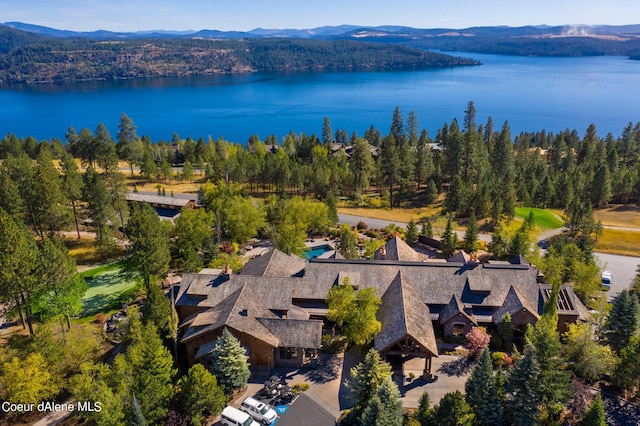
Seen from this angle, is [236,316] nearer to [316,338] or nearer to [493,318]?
[316,338]

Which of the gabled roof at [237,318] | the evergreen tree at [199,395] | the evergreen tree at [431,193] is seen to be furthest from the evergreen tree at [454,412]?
the evergreen tree at [431,193]

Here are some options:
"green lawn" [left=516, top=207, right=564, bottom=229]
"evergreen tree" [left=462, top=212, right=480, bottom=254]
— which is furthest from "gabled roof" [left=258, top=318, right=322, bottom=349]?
"green lawn" [left=516, top=207, right=564, bottom=229]

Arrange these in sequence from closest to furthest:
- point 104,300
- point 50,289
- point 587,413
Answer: point 587,413 → point 50,289 → point 104,300

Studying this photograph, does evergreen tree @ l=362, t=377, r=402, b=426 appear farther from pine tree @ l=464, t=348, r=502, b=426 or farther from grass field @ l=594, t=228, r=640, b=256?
grass field @ l=594, t=228, r=640, b=256

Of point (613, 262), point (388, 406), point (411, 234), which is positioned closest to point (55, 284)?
point (388, 406)

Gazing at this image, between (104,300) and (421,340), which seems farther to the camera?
(104,300)

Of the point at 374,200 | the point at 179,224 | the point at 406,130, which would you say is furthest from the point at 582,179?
the point at 179,224

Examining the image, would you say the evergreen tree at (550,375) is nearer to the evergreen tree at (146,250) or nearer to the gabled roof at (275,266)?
the gabled roof at (275,266)
